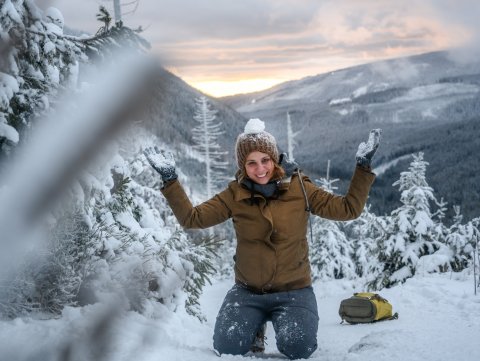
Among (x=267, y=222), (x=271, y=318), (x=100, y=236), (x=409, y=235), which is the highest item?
(x=267, y=222)

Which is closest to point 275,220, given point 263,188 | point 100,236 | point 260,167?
point 263,188

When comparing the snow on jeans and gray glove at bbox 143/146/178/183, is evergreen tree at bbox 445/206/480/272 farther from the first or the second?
gray glove at bbox 143/146/178/183

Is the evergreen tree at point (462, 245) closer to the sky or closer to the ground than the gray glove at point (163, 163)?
closer to the ground

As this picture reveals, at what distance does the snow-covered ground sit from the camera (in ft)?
2.64

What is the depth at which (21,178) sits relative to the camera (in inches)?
25.2

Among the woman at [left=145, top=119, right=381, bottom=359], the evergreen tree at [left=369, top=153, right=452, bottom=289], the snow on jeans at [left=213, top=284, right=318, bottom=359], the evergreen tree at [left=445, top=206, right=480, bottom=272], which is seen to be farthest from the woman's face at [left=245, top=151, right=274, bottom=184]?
the evergreen tree at [left=369, top=153, right=452, bottom=289]

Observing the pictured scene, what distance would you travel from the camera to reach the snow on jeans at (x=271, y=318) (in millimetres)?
3535

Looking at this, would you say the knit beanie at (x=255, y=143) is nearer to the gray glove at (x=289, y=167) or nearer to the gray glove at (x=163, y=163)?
the gray glove at (x=289, y=167)

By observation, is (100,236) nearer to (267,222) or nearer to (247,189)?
(247,189)

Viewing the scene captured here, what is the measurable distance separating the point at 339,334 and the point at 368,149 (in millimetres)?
2414

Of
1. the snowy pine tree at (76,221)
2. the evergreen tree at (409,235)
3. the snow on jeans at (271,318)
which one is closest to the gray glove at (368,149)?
the snow on jeans at (271,318)

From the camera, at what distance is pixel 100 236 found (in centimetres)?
402

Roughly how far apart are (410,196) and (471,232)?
271 centimetres

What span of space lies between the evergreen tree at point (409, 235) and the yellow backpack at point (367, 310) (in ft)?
35.0
